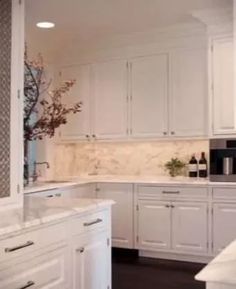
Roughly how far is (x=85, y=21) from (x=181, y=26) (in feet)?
3.64

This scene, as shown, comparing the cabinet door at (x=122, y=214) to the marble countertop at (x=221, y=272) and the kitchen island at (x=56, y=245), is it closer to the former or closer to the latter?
the kitchen island at (x=56, y=245)

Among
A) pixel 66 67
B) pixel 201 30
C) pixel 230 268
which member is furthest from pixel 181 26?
pixel 230 268

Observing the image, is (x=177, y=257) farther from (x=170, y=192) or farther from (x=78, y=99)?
(x=78, y=99)

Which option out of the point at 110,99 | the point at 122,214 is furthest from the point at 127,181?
the point at 110,99

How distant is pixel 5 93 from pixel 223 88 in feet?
8.98

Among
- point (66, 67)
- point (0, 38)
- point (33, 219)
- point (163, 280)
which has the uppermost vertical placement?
point (66, 67)

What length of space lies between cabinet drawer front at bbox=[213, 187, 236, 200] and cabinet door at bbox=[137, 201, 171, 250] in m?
0.55

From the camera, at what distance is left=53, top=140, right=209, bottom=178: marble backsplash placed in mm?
5473

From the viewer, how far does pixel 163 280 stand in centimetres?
408

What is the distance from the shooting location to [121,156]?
5.83 metres

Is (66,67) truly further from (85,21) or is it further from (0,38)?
(0,38)

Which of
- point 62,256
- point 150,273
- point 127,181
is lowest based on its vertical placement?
point 150,273

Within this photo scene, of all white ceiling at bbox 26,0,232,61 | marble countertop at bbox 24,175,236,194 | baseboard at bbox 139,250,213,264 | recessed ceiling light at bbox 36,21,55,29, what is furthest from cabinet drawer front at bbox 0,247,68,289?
recessed ceiling light at bbox 36,21,55,29

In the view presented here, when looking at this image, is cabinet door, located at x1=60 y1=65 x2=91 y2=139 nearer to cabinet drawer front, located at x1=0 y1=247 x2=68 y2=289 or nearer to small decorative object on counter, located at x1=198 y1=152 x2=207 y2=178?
small decorative object on counter, located at x1=198 y1=152 x2=207 y2=178
